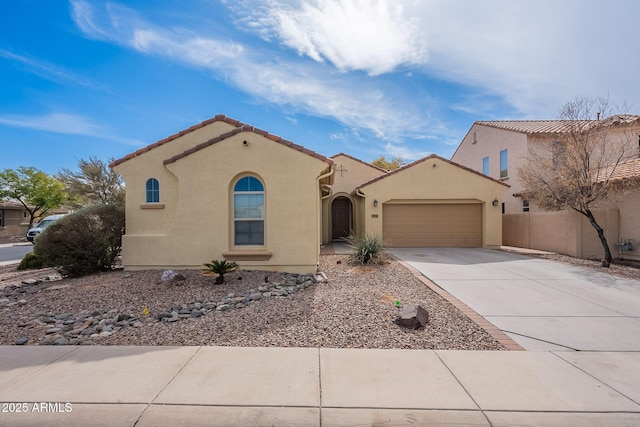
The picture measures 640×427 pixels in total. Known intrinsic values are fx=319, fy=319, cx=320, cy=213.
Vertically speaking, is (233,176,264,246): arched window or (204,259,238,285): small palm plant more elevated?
(233,176,264,246): arched window

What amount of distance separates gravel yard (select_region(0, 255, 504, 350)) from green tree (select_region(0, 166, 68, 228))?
1234 inches

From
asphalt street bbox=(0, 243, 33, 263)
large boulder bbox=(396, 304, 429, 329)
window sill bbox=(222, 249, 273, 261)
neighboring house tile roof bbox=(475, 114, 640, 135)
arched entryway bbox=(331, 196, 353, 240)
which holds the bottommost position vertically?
asphalt street bbox=(0, 243, 33, 263)

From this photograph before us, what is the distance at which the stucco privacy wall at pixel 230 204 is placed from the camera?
28.8 ft

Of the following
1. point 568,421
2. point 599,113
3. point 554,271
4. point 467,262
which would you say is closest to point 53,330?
point 568,421

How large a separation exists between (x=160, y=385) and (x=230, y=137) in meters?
6.69

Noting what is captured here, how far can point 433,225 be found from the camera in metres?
15.4

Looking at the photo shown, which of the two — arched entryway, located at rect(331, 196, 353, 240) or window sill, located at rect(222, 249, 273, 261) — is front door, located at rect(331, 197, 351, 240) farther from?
window sill, located at rect(222, 249, 273, 261)

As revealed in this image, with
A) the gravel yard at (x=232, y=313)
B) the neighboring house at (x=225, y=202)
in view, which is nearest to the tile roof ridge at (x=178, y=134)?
the neighboring house at (x=225, y=202)

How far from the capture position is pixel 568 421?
2.95 meters

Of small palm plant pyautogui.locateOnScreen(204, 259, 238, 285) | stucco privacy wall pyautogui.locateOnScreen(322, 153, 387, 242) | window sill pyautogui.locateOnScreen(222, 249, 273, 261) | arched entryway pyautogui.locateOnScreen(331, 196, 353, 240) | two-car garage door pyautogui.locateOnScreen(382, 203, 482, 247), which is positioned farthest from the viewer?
arched entryway pyautogui.locateOnScreen(331, 196, 353, 240)

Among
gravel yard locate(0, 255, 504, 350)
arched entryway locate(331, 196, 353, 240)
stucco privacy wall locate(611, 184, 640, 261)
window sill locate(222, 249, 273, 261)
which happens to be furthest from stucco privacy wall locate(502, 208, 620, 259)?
window sill locate(222, 249, 273, 261)

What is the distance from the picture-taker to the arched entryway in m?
19.2

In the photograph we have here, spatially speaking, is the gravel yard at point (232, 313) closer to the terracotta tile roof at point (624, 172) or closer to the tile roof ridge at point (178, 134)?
the tile roof ridge at point (178, 134)

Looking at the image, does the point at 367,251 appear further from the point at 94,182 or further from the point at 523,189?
the point at 94,182
